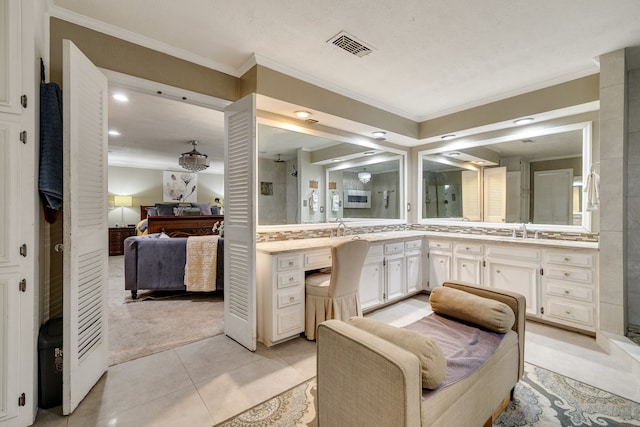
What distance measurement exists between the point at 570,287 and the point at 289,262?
2.78m

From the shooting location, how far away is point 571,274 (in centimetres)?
278

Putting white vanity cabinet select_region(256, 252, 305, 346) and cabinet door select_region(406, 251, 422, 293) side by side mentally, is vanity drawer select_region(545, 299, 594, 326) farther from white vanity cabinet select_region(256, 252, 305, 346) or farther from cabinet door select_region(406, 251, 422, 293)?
white vanity cabinet select_region(256, 252, 305, 346)

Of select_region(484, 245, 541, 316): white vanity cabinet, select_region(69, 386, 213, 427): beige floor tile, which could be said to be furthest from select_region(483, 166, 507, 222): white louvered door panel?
select_region(69, 386, 213, 427): beige floor tile

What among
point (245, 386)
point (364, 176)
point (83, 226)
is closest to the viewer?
point (83, 226)

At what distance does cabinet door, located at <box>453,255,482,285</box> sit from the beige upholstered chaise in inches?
84.0

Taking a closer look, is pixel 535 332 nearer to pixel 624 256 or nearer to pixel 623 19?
pixel 624 256

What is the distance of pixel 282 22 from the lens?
2092 millimetres

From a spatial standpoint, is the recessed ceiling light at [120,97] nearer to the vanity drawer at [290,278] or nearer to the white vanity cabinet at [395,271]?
the vanity drawer at [290,278]

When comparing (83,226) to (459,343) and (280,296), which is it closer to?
(280,296)

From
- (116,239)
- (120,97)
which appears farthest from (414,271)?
(116,239)

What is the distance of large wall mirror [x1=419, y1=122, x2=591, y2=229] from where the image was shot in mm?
3150

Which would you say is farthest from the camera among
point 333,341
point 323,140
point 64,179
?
point 323,140

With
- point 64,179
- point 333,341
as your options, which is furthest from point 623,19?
point 64,179

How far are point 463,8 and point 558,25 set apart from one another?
82 cm
